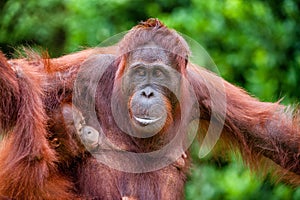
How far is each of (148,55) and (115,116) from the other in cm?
35

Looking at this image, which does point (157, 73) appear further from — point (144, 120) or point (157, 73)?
point (144, 120)

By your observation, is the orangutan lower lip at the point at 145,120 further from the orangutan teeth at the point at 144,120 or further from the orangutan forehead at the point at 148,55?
the orangutan forehead at the point at 148,55

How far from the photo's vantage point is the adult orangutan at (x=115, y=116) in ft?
14.7

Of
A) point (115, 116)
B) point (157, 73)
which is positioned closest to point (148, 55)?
point (157, 73)

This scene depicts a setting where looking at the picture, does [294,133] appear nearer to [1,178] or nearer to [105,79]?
[105,79]

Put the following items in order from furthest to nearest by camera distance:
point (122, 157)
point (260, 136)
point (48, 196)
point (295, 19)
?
point (295, 19) → point (260, 136) → point (122, 157) → point (48, 196)

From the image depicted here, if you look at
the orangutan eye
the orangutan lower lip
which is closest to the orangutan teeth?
the orangutan lower lip

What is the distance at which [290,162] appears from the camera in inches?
210

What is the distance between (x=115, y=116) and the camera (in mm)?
4805

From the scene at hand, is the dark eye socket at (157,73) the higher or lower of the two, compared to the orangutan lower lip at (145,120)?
higher

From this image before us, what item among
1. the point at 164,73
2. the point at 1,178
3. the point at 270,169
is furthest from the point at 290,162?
the point at 1,178

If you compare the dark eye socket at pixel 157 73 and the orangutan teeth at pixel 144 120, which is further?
the dark eye socket at pixel 157 73

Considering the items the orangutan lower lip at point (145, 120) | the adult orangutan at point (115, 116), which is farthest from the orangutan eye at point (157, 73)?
the orangutan lower lip at point (145, 120)

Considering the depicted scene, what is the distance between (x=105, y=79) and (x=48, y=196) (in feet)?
2.47
